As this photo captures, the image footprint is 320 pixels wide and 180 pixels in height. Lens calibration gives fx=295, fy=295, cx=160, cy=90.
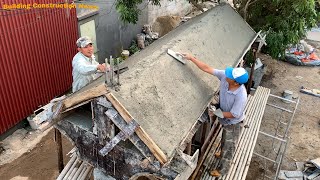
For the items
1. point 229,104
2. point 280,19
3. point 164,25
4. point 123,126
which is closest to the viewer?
point 123,126

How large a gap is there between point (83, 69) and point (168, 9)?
14062mm

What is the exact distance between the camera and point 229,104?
228 inches

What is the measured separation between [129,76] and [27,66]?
6.00m

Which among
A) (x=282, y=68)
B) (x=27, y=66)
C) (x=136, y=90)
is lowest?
(x=282, y=68)

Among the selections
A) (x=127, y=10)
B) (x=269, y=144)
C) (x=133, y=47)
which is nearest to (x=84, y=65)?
(x=127, y=10)

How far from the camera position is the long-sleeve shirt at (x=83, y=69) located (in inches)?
233

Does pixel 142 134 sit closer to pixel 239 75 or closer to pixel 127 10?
pixel 239 75

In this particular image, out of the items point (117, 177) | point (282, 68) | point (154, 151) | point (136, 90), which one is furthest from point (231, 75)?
point (282, 68)

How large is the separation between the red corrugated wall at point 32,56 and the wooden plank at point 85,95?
5152 millimetres

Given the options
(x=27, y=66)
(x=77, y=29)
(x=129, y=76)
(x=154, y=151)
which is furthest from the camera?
(x=77, y=29)

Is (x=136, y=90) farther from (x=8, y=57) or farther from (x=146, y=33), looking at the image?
(x=146, y=33)

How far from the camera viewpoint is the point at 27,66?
9.59 m

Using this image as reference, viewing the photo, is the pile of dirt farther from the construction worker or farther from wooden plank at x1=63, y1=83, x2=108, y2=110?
wooden plank at x1=63, y1=83, x2=108, y2=110

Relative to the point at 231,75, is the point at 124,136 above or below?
below
